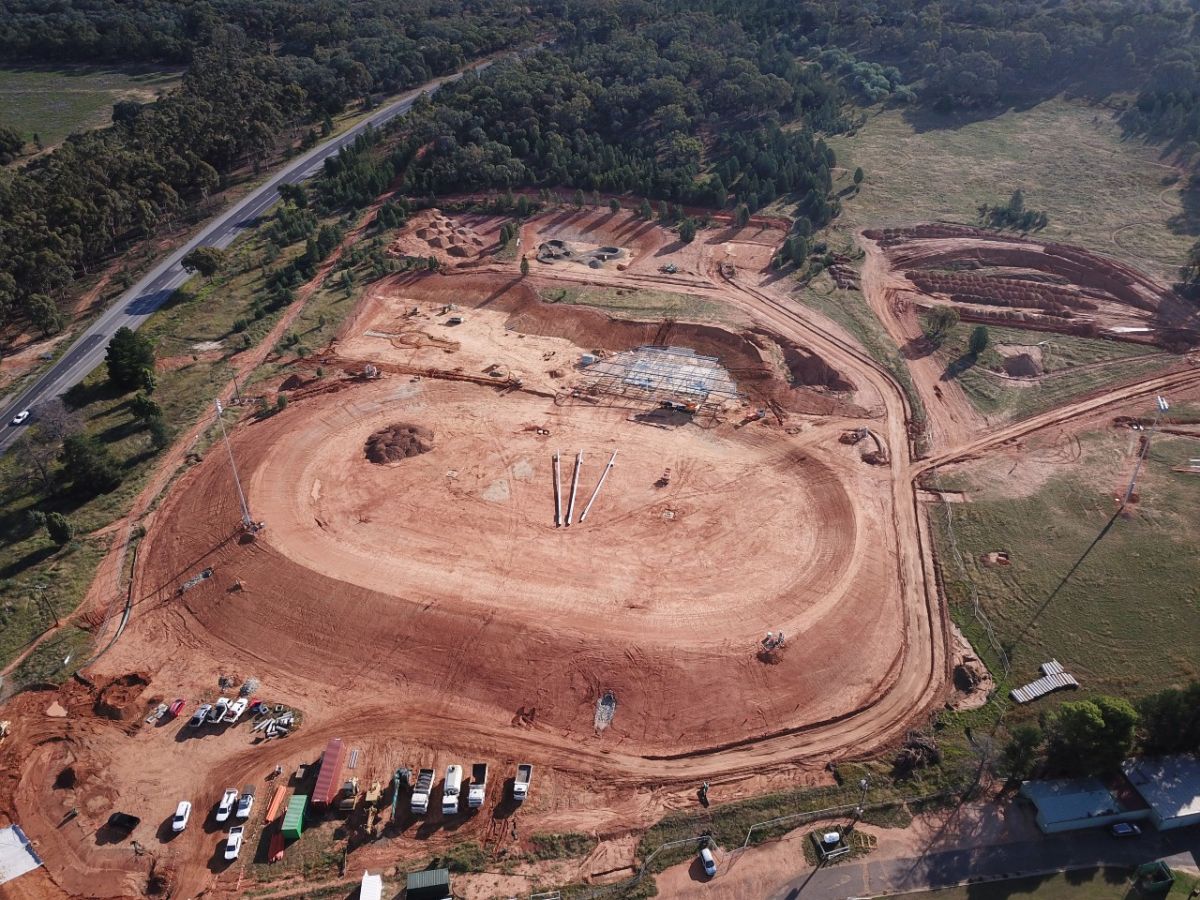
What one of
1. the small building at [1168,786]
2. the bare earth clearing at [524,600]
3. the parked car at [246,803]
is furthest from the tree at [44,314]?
the small building at [1168,786]

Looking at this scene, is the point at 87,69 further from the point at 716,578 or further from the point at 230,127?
the point at 716,578

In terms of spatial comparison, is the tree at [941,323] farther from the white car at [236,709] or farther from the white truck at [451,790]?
the white car at [236,709]

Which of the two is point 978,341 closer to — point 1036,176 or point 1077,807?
point 1077,807

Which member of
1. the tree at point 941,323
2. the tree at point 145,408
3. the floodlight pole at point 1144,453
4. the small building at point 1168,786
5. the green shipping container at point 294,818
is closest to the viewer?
the small building at point 1168,786

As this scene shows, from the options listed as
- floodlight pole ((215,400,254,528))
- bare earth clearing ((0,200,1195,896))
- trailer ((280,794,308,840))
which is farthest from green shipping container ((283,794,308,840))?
floodlight pole ((215,400,254,528))

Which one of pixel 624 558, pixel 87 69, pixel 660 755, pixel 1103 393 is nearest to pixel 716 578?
pixel 624 558

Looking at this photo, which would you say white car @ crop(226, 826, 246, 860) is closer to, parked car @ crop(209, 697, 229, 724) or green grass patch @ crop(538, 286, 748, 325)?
parked car @ crop(209, 697, 229, 724)
